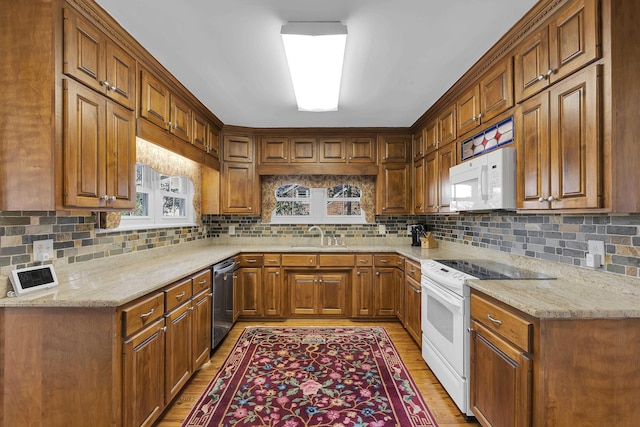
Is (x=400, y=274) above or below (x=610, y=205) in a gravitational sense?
below

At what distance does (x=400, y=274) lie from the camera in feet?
11.0

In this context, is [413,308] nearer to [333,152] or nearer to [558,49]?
[333,152]

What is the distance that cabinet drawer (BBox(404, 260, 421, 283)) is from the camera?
110 inches

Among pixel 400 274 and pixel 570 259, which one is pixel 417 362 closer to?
pixel 400 274

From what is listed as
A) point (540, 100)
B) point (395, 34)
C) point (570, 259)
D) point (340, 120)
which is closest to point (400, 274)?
point (570, 259)

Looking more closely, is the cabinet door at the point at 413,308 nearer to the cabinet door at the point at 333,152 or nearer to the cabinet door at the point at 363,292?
the cabinet door at the point at 363,292

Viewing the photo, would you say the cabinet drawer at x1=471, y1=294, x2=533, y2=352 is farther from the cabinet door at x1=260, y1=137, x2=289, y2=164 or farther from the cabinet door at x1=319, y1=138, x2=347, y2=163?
the cabinet door at x1=260, y1=137, x2=289, y2=164

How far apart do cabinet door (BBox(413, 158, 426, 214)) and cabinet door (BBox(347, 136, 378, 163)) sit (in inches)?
21.4

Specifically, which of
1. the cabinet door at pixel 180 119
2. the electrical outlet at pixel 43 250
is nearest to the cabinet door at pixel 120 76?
the cabinet door at pixel 180 119

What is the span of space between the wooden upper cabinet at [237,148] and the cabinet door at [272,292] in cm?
147

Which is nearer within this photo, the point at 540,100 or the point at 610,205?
the point at 610,205

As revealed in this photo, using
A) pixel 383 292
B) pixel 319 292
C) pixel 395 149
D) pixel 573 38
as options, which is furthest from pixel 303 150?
pixel 573 38

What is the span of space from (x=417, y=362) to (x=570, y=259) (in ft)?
4.85

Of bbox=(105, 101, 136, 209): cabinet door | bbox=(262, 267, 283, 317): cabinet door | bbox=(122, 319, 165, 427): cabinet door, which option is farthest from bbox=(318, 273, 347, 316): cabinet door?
bbox=(105, 101, 136, 209): cabinet door
